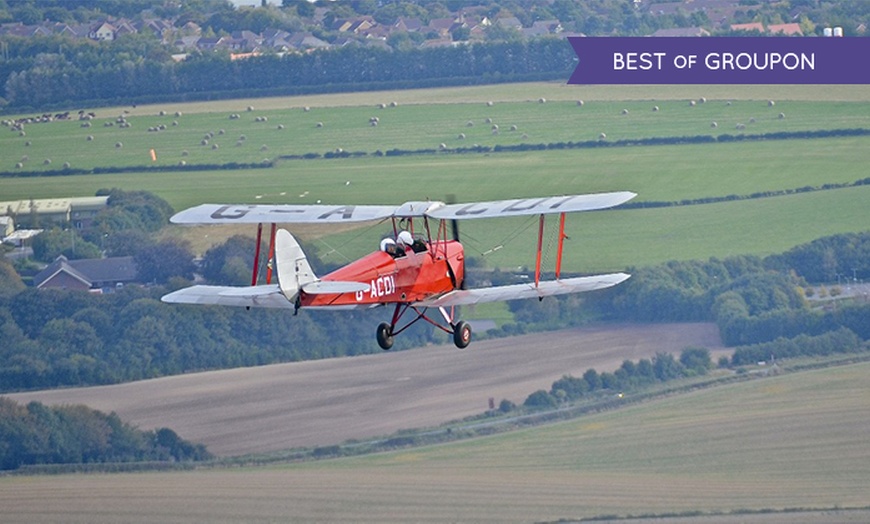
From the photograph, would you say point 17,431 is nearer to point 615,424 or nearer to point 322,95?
point 615,424

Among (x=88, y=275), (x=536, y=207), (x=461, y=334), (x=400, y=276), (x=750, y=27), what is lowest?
(x=461, y=334)

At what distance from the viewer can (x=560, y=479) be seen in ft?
191

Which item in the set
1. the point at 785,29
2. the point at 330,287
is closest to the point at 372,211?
the point at 330,287

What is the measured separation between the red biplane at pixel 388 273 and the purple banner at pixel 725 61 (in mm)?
81666

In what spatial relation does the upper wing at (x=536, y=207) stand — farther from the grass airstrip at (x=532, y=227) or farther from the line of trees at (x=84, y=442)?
the line of trees at (x=84, y=442)

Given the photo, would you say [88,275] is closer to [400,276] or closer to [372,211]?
[372,211]

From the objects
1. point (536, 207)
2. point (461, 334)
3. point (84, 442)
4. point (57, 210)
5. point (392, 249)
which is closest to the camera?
point (392, 249)

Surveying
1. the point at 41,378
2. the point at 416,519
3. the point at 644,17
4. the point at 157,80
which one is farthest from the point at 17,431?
the point at 644,17

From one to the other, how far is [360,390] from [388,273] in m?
40.2

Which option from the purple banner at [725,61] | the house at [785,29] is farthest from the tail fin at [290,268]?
the house at [785,29]

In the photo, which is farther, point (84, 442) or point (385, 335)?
point (84, 442)

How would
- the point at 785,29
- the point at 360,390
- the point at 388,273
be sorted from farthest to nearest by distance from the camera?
the point at 785,29 < the point at 360,390 < the point at 388,273

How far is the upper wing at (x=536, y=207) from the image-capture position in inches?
1188

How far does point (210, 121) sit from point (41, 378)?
103ft
